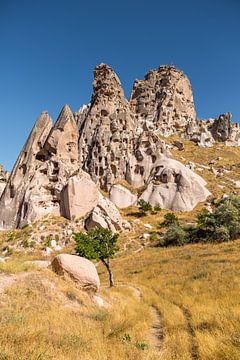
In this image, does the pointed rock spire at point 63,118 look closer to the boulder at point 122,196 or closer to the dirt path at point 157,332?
the boulder at point 122,196

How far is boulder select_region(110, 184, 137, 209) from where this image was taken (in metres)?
43.5

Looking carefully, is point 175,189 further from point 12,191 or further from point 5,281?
point 5,281

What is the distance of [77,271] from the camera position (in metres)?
10.7

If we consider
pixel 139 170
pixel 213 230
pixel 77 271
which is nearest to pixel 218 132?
pixel 139 170

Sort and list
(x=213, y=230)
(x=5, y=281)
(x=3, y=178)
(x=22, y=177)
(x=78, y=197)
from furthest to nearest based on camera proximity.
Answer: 1. (x=3, y=178)
2. (x=22, y=177)
3. (x=78, y=197)
4. (x=213, y=230)
5. (x=5, y=281)

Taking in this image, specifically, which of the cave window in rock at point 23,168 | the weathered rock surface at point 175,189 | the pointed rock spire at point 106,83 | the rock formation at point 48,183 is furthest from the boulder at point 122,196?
the pointed rock spire at point 106,83

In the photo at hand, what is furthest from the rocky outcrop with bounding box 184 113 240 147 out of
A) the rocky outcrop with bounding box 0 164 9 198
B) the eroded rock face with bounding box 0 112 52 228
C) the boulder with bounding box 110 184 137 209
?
the rocky outcrop with bounding box 0 164 9 198

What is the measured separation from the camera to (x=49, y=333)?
5.70 metres

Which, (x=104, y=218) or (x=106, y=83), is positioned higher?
(x=106, y=83)

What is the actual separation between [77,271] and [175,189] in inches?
1378

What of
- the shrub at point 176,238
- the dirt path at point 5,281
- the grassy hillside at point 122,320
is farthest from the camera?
the shrub at point 176,238

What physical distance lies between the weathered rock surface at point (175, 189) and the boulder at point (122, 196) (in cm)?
229

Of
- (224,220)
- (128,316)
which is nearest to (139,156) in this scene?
(224,220)

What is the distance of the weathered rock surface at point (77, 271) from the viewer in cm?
1057
